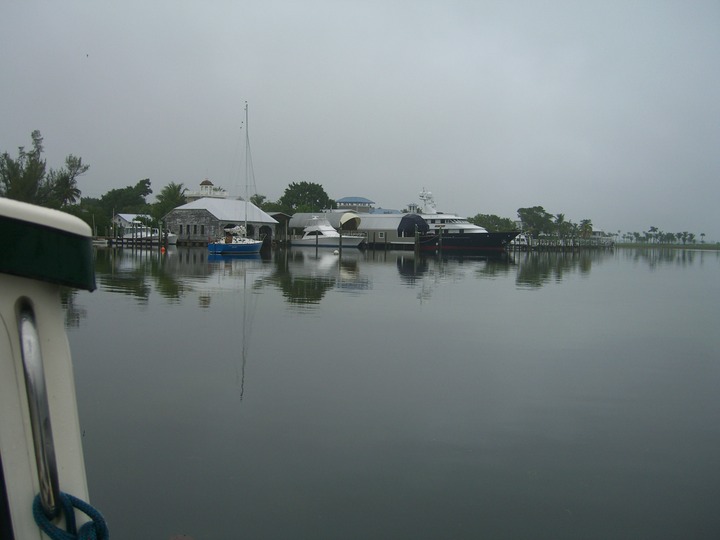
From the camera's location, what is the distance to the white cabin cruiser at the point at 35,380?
1.66m

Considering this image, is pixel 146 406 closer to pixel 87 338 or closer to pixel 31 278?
pixel 87 338

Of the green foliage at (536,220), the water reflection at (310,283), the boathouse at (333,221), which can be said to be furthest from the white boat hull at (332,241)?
the green foliage at (536,220)

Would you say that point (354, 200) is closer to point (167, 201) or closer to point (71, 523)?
point (167, 201)

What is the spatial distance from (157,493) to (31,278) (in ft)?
12.4

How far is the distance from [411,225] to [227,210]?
717 inches

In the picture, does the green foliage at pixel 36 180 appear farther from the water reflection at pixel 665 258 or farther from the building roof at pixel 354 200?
the building roof at pixel 354 200

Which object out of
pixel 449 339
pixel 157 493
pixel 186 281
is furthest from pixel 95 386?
pixel 186 281

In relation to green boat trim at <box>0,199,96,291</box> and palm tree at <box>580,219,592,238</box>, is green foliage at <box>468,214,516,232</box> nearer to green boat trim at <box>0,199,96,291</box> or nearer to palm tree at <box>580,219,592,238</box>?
palm tree at <box>580,219,592,238</box>

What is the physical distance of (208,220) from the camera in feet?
180

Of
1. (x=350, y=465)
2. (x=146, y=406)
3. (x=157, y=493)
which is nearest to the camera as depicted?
(x=157, y=493)

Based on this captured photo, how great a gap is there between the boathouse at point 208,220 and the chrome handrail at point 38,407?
5328cm

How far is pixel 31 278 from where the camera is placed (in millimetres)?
1685

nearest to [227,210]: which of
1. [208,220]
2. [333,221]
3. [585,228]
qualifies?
[208,220]

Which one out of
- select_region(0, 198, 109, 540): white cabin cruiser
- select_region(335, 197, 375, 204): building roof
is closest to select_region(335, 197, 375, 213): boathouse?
select_region(335, 197, 375, 204): building roof
